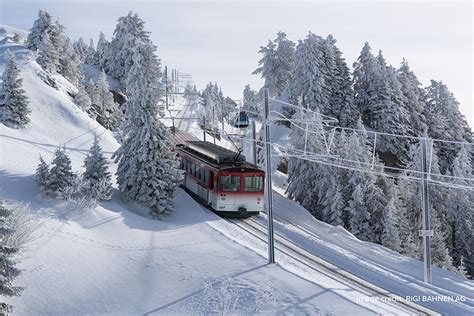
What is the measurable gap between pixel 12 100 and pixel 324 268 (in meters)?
26.5

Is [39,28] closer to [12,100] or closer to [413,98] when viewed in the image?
[12,100]

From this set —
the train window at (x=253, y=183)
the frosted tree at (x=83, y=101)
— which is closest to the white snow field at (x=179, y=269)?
the train window at (x=253, y=183)

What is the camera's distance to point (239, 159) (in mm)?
29438

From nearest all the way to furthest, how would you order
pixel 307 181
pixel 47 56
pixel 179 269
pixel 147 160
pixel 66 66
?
pixel 179 269, pixel 147 160, pixel 307 181, pixel 47 56, pixel 66 66

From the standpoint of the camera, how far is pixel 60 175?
2244 centimetres

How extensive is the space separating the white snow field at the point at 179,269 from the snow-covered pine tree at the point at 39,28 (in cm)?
3235

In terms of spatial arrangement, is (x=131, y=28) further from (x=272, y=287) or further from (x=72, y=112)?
(x=272, y=287)

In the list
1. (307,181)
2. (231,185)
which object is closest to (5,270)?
(231,185)

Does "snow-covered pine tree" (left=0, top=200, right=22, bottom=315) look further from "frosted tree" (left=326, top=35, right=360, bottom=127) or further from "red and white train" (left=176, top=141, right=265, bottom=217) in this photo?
"frosted tree" (left=326, top=35, right=360, bottom=127)

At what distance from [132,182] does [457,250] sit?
35.4 meters

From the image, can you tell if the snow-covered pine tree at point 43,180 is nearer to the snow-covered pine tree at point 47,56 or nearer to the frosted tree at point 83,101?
the frosted tree at point 83,101

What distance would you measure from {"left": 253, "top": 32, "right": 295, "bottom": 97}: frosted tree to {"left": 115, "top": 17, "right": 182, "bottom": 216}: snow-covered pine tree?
51.9m

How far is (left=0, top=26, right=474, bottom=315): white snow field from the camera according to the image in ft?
50.4

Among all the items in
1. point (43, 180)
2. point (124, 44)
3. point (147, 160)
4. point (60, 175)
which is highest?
point (124, 44)
